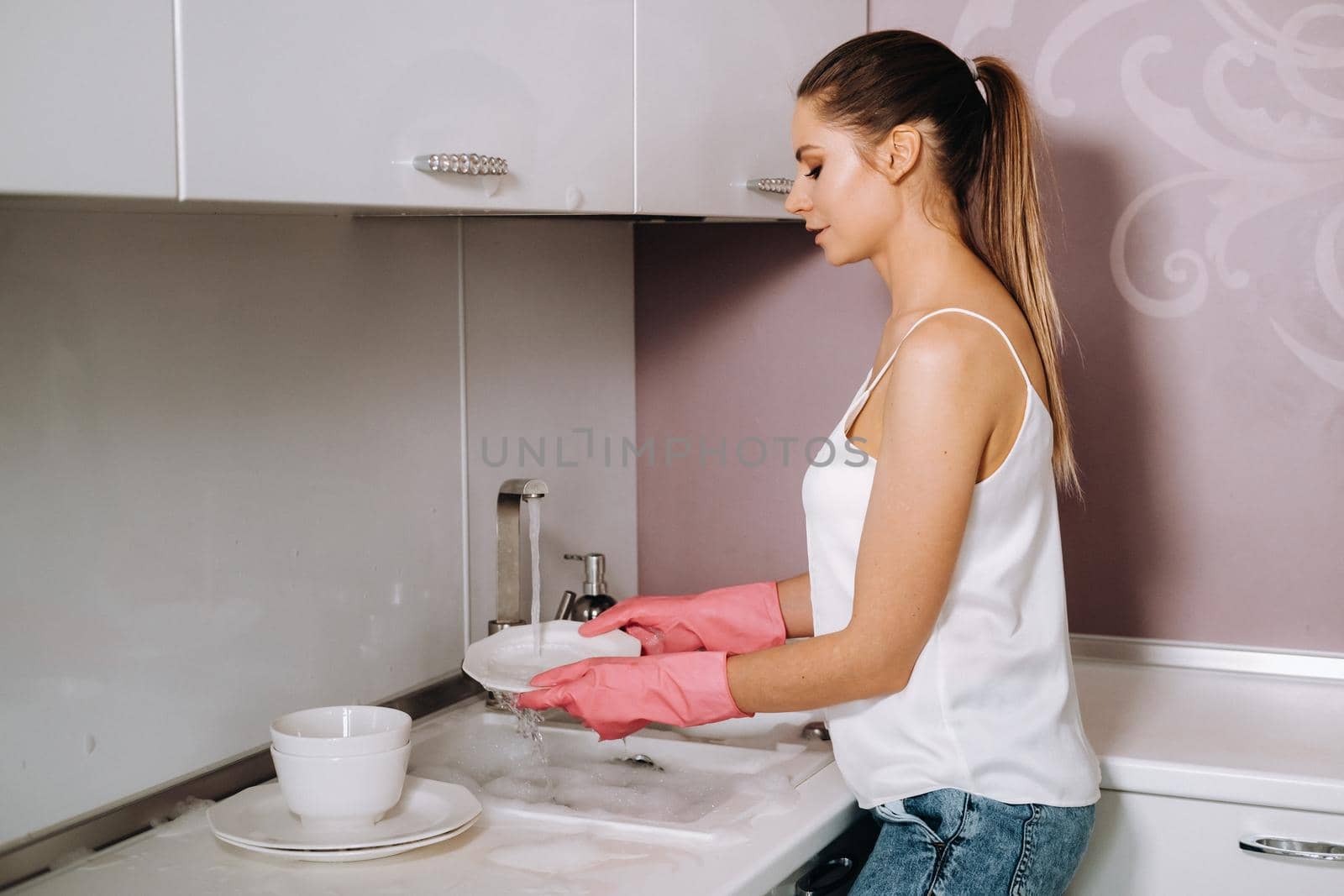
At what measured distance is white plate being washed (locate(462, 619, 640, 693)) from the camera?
59.6 inches

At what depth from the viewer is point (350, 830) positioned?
3.92ft

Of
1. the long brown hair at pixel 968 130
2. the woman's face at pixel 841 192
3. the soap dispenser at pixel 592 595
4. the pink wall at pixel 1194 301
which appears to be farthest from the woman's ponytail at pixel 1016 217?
the soap dispenser at pixel 592 595

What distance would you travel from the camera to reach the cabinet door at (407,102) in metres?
0.94

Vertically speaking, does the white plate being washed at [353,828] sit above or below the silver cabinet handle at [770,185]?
below

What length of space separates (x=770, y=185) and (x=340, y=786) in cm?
90

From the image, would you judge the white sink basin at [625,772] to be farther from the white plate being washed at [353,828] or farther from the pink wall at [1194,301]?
the pink wall at [1194,301]

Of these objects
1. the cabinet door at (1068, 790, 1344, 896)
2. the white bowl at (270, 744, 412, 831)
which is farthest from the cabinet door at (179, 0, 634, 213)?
the cabinet door at (1068, 790, 1344, 896)

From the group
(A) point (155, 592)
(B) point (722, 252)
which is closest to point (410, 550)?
(A) point (155, 592)

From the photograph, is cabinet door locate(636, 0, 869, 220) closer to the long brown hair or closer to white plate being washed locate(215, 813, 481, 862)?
the long brown hair

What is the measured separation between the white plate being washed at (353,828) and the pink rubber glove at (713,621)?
30cm

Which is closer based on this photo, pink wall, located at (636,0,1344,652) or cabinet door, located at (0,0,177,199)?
cabinet door, located at (0,0,177,199)

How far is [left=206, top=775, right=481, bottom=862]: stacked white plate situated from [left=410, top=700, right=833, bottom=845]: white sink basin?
0.07 metres

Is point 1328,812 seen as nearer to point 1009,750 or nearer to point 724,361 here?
point 1009,750

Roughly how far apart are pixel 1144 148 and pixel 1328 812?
2.92ft
